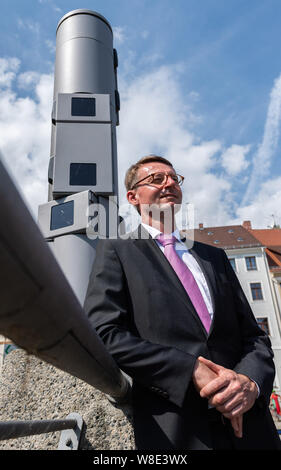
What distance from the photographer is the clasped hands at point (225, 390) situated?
95cm

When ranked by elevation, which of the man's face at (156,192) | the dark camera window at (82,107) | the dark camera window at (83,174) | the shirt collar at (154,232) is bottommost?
the shirt collar at (154,232)

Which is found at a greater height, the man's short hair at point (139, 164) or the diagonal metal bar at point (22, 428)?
the man's short hair at point (139, 164)

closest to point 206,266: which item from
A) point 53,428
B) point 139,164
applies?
point 139,164

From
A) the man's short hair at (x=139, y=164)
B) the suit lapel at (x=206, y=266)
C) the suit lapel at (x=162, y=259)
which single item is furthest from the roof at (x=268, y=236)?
the suit lapel at (x=162, y=259)

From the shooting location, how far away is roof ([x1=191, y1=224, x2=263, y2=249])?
25234mm

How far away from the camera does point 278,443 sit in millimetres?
1138

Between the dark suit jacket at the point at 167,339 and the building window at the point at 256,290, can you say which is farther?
the building window at the point at 256,290

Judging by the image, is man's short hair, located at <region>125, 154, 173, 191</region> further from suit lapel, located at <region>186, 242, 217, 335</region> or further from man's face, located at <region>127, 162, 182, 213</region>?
suit lapel, located at <region>186, 242, 217, 335</region>

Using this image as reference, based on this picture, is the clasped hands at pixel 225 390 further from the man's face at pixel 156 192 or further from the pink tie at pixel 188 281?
the man's face at pixel 156 192

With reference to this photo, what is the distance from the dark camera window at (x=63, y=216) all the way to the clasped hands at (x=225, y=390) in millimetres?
1542

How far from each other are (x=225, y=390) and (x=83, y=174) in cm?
188

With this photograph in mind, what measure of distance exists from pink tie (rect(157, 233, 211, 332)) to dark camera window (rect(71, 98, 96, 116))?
1531 mm

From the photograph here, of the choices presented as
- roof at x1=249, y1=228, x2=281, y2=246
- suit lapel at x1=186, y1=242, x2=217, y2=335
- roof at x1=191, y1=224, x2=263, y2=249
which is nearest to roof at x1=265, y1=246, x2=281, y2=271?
roof at x1=249, y1=228, x2=281, y2=246
